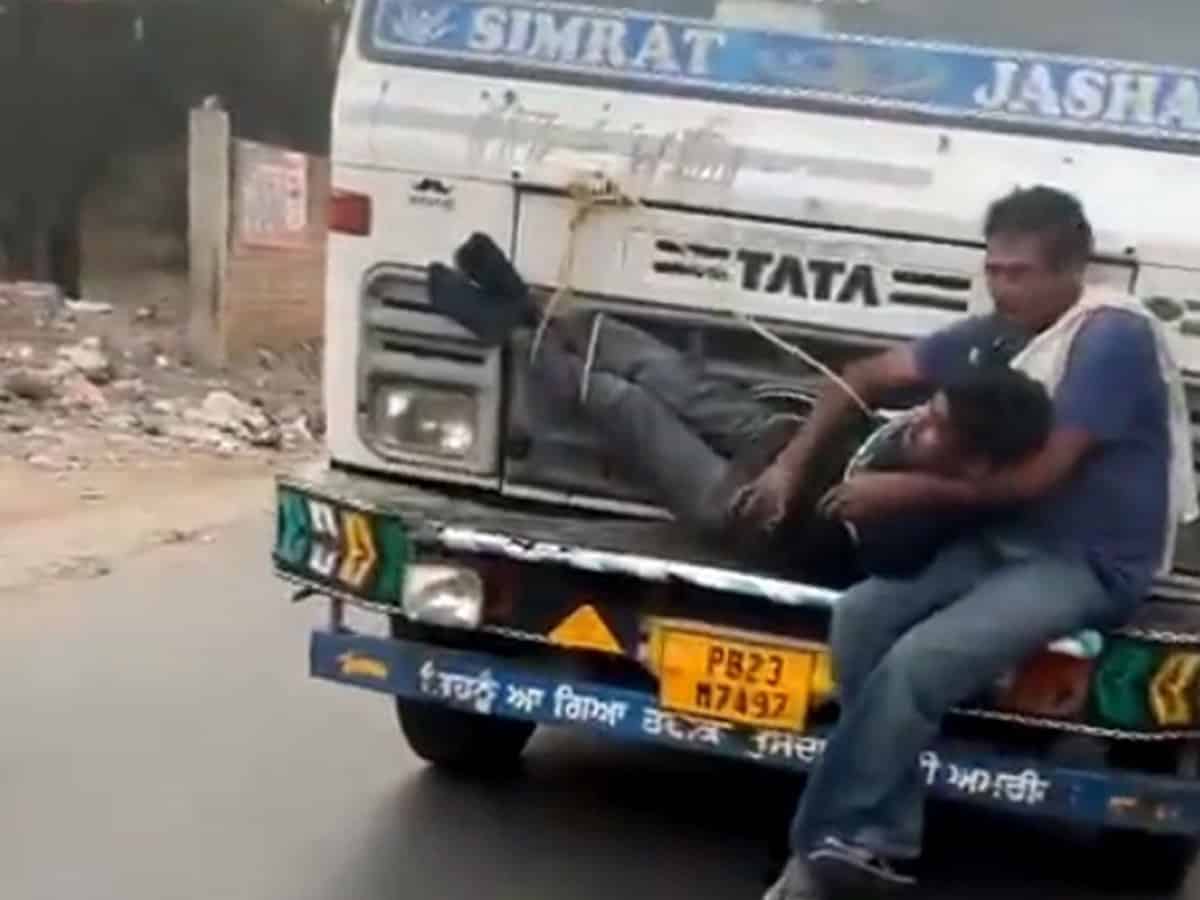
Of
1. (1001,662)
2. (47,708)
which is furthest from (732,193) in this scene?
(47,708)

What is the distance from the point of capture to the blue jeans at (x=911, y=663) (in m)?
5.46

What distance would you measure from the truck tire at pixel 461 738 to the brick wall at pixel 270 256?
375 inches

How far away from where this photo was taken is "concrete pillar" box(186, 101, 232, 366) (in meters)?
16.5

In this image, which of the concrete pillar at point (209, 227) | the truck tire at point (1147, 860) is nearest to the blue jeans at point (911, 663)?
the truck tire at point (1147, 860)

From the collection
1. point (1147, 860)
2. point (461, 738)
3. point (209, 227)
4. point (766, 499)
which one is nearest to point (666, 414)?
point (766, 499)

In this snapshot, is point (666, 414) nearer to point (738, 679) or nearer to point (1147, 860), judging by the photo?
point (738, 679)

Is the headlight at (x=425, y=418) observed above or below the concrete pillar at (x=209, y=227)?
Result: above

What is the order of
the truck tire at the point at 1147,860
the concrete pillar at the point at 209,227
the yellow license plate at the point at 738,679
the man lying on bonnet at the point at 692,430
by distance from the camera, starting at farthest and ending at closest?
the concrete pillar at the point at 209,227 → the truck tire at the point at 1147,860 → the yellow license plate at the point at 738,679 → the man lying on bonnet at the point at 692,430

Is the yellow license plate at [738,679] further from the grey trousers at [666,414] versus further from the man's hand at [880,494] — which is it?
the man's hand at [880,494]

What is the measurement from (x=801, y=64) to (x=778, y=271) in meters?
0.48

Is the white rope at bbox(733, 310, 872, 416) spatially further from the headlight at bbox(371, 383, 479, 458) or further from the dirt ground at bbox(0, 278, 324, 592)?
the dirt ground at bbox(0, 278, 324, 592)

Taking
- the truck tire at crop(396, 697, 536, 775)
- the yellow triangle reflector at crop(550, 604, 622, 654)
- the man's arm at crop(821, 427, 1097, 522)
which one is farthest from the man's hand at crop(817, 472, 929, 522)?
the truck tire at crop(396, 697, 536, 775)

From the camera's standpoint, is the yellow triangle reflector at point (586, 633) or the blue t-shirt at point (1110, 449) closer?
the blue t-shirt at point (1110, 449)

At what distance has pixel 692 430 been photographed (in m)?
5.92
